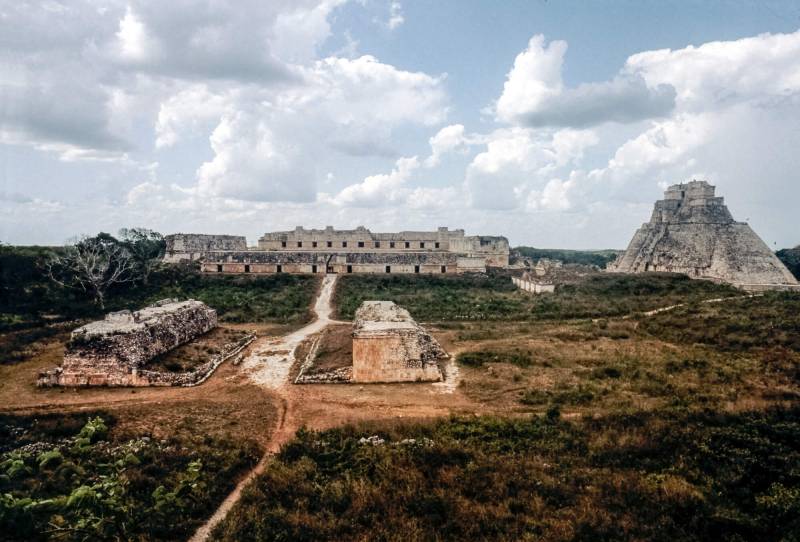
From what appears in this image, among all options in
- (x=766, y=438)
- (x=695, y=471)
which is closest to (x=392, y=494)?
(x=695, y=471)

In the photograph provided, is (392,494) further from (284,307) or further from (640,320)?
(284,307)

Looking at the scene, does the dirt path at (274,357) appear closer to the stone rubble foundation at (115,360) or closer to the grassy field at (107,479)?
the stone rubble foundation at (115,360)

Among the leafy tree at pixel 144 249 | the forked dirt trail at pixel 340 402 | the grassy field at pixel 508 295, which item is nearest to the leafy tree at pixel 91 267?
the leafy tree at pixel 144 249

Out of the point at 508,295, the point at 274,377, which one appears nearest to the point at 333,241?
the point at 508,295

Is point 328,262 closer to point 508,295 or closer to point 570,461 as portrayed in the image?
point 508,295

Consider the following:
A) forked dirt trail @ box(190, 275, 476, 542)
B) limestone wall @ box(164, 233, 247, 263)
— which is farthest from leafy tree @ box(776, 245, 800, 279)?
limestone wall @ box(164, 233, 247, 263)

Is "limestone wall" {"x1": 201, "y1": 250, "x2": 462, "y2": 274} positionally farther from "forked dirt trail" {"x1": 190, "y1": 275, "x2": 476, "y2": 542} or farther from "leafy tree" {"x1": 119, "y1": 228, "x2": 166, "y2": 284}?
"forked dirt trail" {"x1": 190, "y1": 275, "x2": 476, "y2": 542}
